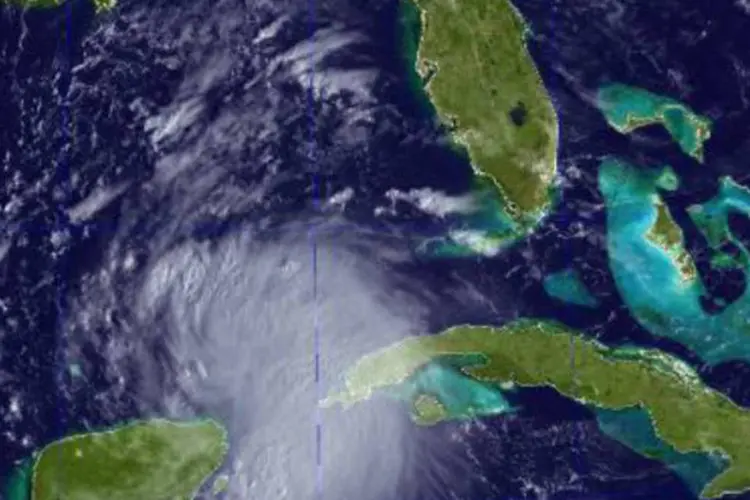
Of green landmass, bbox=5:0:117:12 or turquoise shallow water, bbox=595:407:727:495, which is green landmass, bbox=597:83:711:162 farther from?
green landmass, bbox=5:0:117:12

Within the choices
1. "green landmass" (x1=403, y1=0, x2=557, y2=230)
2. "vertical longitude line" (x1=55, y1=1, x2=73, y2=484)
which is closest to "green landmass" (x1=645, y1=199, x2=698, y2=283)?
"green landmass" (x1=403, y1=0, x2=557, y2=230)

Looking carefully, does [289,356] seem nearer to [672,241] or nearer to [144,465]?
[144,465]

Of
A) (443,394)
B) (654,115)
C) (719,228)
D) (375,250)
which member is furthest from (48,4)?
(719,228)

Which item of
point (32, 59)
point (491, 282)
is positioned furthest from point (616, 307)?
point (32, 59)

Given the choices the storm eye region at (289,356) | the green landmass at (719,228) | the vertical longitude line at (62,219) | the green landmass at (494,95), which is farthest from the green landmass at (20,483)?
the green landmass at (719,228)

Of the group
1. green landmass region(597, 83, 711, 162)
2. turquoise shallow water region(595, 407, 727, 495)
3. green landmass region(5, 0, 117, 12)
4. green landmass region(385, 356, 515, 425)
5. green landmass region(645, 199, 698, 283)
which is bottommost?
turquoise shallow water region(595, 407, 727, 495)

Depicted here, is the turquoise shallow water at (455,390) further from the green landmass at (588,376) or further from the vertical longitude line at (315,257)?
the vertical longitude line at (315,257)

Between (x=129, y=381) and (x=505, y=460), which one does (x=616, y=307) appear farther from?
(x=129, y=381)
